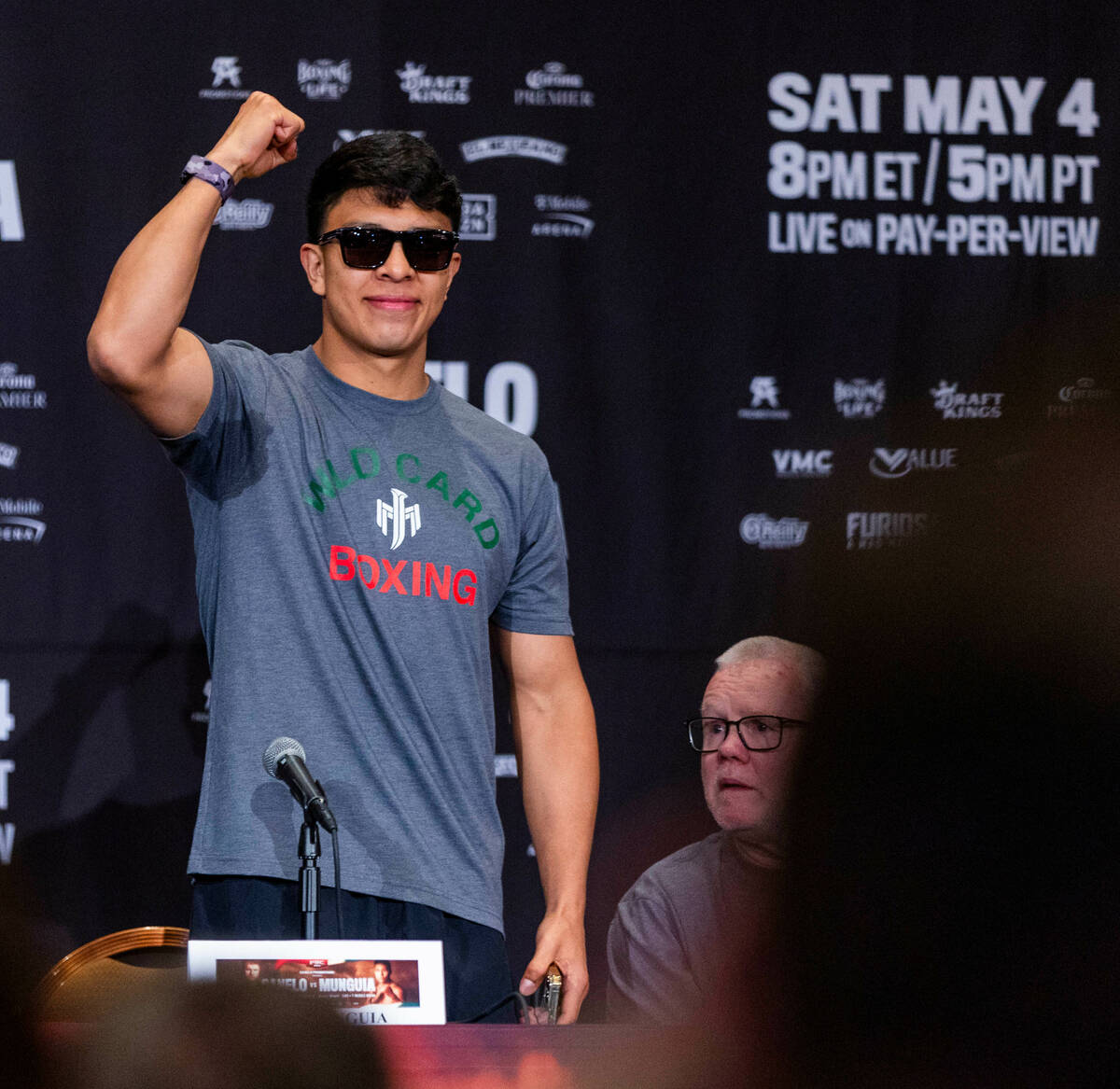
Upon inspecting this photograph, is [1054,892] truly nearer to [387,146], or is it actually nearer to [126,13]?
[387,146]

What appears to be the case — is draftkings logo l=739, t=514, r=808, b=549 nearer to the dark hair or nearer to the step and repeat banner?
the step and repeat banner

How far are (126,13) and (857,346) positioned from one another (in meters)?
2.30

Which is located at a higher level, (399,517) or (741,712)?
(399,517)

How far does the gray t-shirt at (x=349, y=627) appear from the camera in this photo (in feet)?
6.81

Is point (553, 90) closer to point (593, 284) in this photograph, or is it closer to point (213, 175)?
point (593, 284)

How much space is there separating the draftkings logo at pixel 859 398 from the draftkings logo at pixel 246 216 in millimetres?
1705

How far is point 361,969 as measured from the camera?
1531 mm

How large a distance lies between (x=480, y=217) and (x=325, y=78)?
0.59 metres

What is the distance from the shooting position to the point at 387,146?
2.37m

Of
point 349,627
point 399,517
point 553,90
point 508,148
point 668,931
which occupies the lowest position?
point 668,931

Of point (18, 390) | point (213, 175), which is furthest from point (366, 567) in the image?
point (18, 390)

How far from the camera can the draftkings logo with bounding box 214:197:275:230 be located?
3.90 meters

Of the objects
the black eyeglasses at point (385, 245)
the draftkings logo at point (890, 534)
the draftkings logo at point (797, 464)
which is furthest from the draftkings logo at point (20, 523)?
the draftkings logo at point (890, 534)

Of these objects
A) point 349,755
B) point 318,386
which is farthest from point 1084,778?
point 318,386
